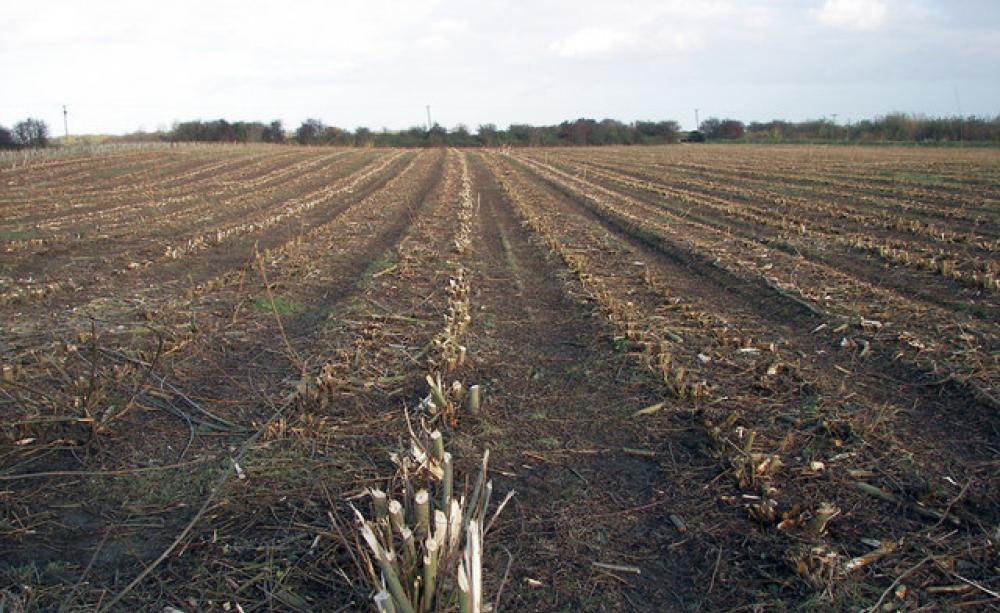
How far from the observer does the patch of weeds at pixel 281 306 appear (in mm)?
7446

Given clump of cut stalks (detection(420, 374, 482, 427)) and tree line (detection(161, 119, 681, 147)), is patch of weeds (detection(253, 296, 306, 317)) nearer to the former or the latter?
clump of cut stalks (detection(420, 374, 482, 427))

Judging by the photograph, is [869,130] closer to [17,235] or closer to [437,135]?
[437,135]

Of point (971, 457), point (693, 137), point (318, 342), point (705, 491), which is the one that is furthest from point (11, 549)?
point (693, 137)

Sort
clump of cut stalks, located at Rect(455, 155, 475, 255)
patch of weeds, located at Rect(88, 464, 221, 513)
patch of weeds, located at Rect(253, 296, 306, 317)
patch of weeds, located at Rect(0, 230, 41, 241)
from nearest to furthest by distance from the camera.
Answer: patch of weeds, located at Rect(88, 464, 221, 513)
patch of weeds, located at Rect(253, 296, 306, 317)
clump of cut stalks, located at Rect(455, 155, 475, 255)
patch of weeds, located at Rect(0, 230, 41, 241)

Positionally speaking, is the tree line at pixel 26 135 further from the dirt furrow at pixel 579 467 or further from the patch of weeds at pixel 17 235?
the dirt furrow at pixel 579 467

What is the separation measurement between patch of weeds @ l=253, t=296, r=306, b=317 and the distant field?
69 millimetres

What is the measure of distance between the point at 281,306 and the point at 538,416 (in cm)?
420

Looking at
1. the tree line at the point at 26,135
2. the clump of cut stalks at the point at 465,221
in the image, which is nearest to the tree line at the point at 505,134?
the tree line at the point at 26,135

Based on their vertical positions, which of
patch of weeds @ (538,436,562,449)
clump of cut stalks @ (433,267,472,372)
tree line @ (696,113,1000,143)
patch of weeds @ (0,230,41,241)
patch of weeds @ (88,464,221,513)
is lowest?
patch of weeds @ (88,464,221,513)

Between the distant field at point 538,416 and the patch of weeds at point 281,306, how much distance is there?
7 cm

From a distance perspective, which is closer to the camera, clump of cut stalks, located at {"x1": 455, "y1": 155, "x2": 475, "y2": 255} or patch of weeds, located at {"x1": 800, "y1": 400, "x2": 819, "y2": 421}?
patch of weeds, located at {"x1": 800, "y1": 400, "x2": 819, "y2": 421}

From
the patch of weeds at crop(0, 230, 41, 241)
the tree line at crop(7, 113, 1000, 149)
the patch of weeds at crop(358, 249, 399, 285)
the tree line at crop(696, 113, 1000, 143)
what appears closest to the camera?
the patch of weeds at crop(358, 249, 399, 285)

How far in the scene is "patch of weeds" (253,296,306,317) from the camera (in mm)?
7446

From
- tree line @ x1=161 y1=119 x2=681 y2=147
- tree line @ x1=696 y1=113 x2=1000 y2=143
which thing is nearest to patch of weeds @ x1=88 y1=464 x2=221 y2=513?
tree line @ x1=696 y1=113 x2=1000 y2=143
